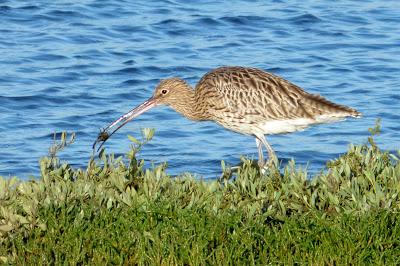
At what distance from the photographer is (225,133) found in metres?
18.5

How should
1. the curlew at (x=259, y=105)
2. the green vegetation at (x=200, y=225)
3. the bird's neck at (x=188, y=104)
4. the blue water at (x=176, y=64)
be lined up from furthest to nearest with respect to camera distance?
the blue water at (x=176, y=64)
the bird's neck at (x=188, y=104)
the curlew at (x=259, y=105)
the green vegetation at (x=200, y=225)

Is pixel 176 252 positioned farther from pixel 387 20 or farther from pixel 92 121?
pixel 387 20

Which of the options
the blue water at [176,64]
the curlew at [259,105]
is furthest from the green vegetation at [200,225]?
the blue water at [176,64]

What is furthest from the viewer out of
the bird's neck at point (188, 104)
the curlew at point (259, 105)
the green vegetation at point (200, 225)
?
the bird's neck at point (188, 104)

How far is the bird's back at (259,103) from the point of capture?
1401 centimetres

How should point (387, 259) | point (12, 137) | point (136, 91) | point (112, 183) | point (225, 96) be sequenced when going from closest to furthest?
point (387, 259), point (112, 183), point (225, 96), point (12, 137), point (136, 91)

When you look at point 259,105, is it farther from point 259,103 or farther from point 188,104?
point 188,104

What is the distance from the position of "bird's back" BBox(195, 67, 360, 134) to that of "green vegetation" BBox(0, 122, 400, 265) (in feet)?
13.6

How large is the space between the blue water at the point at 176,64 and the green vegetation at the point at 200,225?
245 inches

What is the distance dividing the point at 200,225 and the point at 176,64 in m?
12.1

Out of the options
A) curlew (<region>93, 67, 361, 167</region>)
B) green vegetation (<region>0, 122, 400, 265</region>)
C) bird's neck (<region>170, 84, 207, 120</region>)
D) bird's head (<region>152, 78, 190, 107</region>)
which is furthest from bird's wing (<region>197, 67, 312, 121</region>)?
green vegetation (<region>0, 122, 400, 265</region>)

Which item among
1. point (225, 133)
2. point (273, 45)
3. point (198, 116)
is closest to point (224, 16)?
point (273, 45)

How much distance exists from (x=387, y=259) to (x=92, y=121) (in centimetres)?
972

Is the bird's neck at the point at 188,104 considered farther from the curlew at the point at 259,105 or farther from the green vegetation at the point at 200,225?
the green vegetation at the point at 200,225
